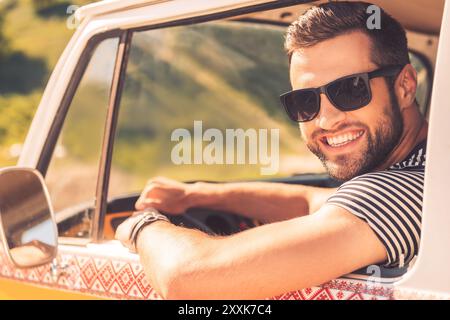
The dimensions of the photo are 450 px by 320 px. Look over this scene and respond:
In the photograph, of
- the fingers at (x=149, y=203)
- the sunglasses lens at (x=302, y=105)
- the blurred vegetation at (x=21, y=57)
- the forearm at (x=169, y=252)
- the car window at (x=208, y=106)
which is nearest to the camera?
the forearm at (x=169, y=252)

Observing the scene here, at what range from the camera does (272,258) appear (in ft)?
4.92

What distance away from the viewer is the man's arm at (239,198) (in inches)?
100

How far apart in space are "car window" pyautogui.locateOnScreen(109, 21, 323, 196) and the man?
0.23 metres

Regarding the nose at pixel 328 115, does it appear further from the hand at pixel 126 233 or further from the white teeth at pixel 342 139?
the hand at pixel 126 233

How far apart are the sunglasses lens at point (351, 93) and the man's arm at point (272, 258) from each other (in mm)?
291

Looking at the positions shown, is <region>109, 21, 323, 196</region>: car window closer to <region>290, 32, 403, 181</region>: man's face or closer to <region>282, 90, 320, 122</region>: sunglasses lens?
<region>282, 90, 320, 122</region>: sunglasses lens

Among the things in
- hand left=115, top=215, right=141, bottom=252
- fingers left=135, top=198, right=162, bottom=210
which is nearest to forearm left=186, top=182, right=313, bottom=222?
fingers left=135, top=198, right=162, bottom=210

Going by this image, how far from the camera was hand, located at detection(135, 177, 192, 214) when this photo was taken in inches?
100

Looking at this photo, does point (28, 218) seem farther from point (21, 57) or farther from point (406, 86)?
point (21, 57)

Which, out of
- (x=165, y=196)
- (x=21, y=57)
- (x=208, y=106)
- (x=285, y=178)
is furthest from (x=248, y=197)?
(x=21, y=57)

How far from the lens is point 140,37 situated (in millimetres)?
2145

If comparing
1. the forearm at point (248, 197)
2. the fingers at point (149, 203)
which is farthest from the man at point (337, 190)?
the forearm at point (248, 197)
